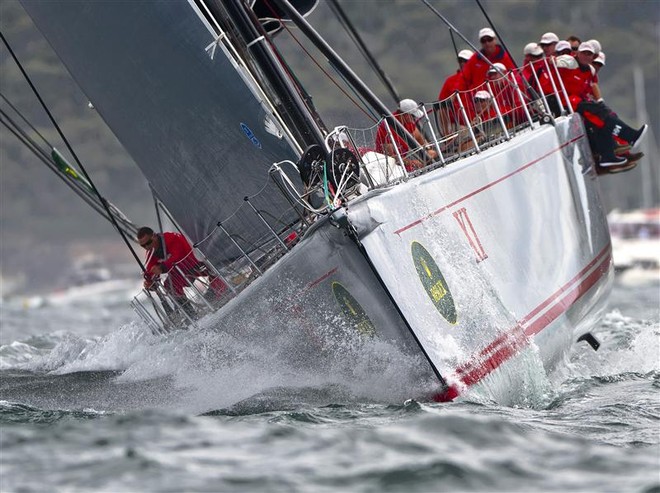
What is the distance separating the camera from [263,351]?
619 centimetres

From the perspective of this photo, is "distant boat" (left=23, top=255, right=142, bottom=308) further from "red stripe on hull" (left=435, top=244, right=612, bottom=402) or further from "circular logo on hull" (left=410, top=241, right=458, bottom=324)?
"circular logo on hull" (left=410, top=241, right=458, bottom=324)

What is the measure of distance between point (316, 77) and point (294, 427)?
12.1 meters

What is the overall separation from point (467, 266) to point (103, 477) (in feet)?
8.91

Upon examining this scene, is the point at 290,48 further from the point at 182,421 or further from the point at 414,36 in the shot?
the point at 182,421

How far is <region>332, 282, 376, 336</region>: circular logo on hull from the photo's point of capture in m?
5.82

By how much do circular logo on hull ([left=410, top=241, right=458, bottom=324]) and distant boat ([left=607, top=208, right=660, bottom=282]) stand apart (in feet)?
54.6

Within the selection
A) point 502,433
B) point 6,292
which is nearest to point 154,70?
point 502,433

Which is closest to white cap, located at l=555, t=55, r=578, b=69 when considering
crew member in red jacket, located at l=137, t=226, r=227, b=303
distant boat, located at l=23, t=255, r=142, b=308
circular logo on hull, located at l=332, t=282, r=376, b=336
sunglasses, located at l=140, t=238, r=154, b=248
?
crew member in red jacket, located at l=137, t=226, r=227, b=303

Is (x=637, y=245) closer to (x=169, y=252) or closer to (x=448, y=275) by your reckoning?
(x=169, y=252)

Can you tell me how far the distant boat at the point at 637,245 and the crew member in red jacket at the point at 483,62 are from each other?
13672 millimetres

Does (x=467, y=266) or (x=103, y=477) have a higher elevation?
(x=103, y=477)

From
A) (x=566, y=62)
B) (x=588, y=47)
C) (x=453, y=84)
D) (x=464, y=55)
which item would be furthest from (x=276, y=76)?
(x=588, y=47)

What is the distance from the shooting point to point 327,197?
5699mm

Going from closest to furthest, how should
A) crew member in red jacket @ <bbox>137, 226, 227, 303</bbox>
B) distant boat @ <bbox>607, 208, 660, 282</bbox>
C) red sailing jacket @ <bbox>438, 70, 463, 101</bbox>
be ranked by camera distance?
crew member in red jacket @ <bbox>137, 226, 227, 303</bbox> → red sailing jacket @ <bbox>438, 70, 463, 101</bbox> → distant boat @ <bbox>607, 208, 660, 282</bbox>
